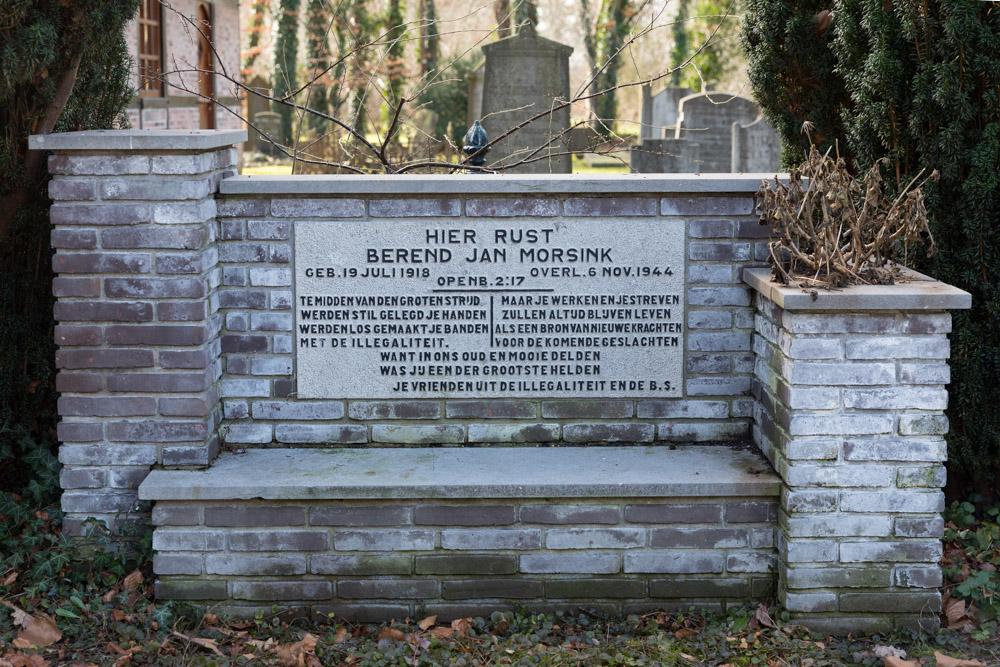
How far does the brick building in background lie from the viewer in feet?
43.7

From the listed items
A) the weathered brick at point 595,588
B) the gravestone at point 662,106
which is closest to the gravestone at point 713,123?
the gravestone at point 662,106

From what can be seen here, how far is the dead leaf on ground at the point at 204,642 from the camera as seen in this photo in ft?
12.2

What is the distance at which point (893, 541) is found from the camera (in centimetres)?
389

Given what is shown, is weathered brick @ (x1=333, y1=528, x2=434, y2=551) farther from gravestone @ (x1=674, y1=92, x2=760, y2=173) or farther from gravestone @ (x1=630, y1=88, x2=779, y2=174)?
gravestone @ (x1=674, y1=92, x2=760, y2=173)

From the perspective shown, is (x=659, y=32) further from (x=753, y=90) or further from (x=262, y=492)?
(x=262, y=492)

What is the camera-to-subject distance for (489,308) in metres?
4.35

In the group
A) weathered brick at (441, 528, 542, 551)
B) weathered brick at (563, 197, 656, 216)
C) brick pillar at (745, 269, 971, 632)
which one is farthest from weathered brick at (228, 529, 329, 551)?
brick pillar at (745, 269, 971, 632)

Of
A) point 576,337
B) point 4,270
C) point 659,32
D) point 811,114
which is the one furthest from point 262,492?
point 659,32

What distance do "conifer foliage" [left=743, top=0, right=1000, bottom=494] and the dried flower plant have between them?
0.30 metres

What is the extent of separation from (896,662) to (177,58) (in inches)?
512

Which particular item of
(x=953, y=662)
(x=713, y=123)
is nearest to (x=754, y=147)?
(x=713, y=123)

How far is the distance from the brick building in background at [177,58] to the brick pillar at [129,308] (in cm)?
801

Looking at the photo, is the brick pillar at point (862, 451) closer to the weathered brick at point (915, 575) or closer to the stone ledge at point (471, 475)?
the weathered brick at point (915, 575)

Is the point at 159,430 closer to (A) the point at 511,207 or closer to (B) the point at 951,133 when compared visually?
(A) the point at 511,207
